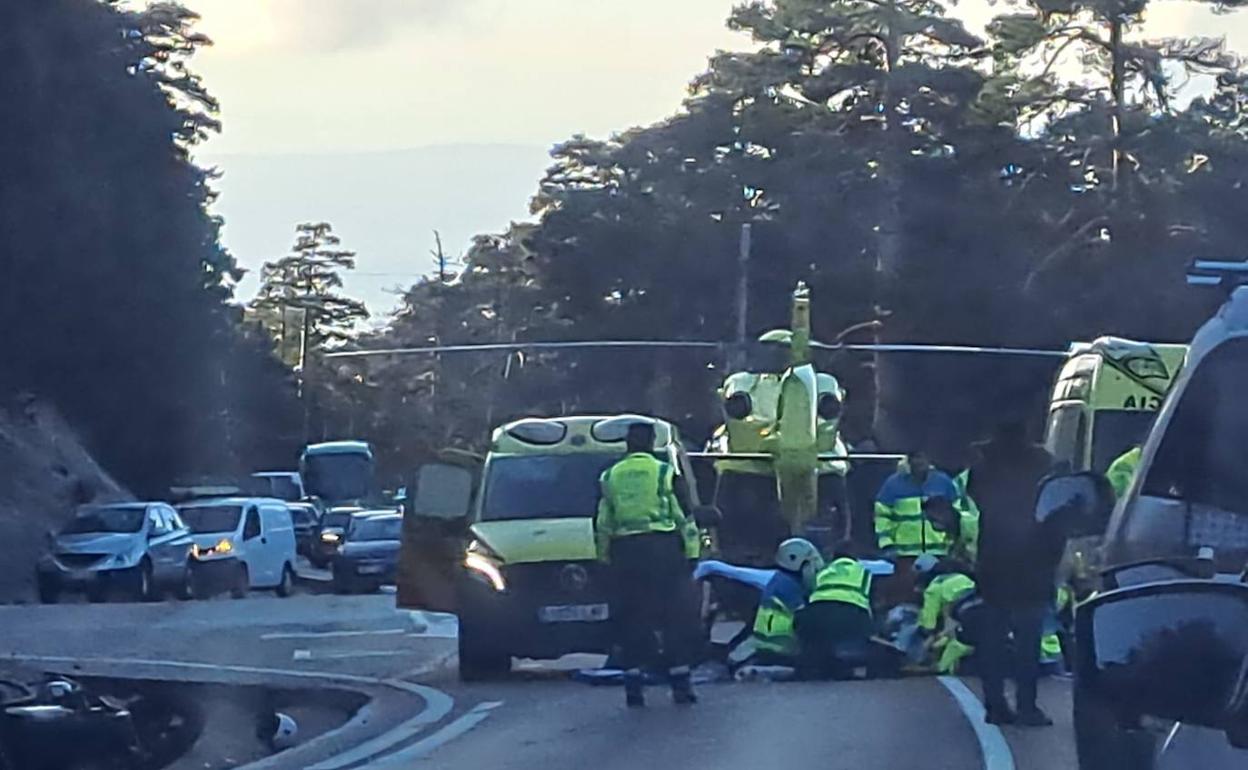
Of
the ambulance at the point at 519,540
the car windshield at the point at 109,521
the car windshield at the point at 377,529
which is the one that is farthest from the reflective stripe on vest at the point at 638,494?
the car windshield at the point at 377,529

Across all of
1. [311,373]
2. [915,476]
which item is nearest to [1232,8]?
[915,476]

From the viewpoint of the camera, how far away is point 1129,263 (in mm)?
44594

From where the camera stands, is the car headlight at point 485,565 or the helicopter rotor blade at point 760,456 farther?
the helicopter rotor blade at point 760,456

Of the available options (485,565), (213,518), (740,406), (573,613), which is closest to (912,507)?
(573,613)

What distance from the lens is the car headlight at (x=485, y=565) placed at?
18.5 m

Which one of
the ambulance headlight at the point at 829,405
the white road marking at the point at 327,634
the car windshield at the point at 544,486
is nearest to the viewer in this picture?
the car windshield at the point at 544,486

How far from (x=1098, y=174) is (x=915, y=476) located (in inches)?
1111

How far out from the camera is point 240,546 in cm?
3634

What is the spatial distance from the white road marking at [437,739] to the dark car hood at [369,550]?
2278cm

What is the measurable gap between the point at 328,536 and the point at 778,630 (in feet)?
98.4

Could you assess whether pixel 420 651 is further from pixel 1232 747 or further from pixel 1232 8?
pixel 1232 8

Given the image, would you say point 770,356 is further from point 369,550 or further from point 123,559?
point 123,559

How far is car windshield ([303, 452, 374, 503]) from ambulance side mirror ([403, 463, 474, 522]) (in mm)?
46747

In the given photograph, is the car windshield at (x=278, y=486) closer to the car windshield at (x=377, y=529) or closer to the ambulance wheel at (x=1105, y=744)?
the car windshield at (x=377, y=529)
